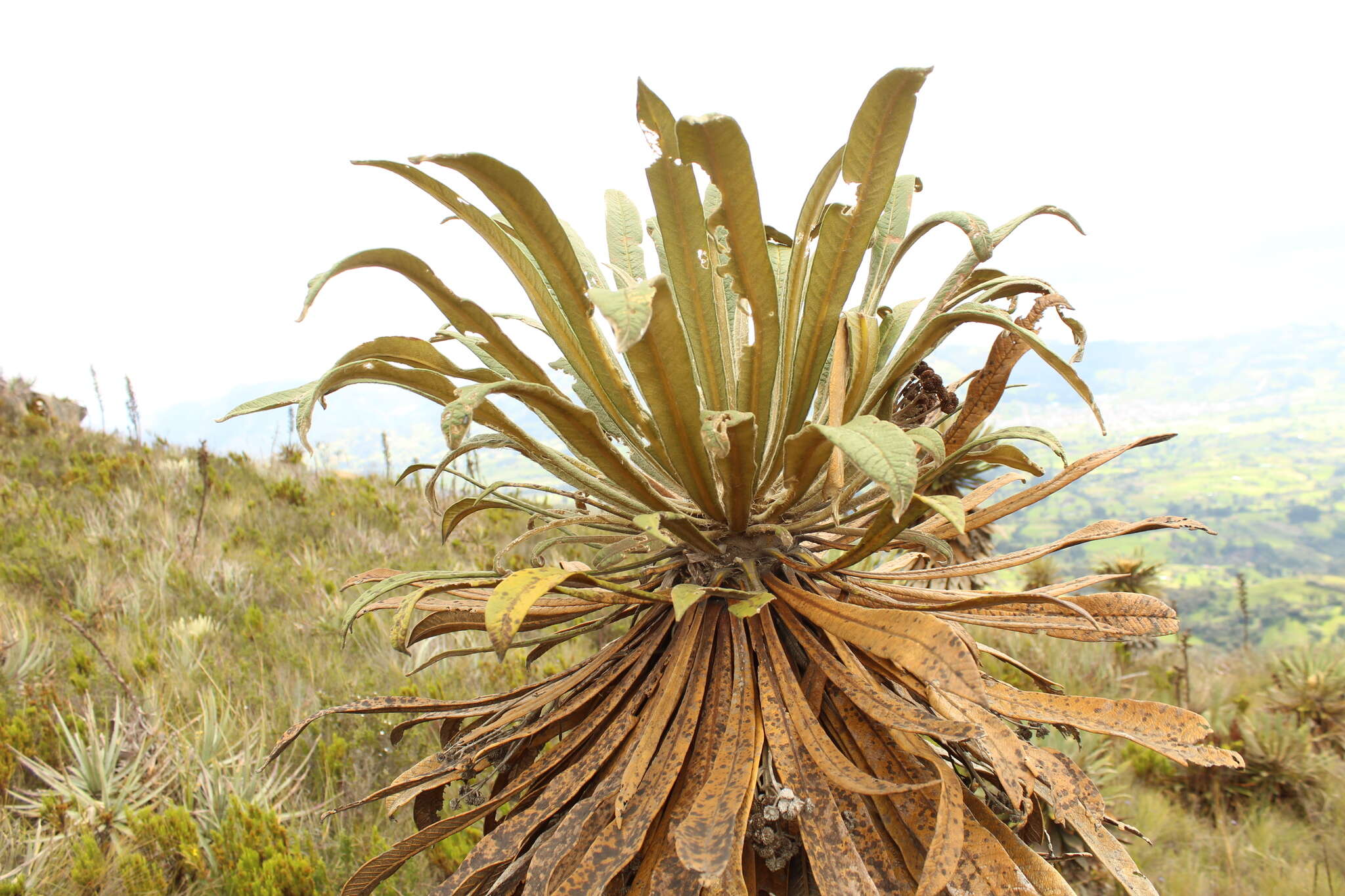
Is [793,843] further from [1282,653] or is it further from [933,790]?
[1282,653]

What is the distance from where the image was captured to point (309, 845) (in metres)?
2.34

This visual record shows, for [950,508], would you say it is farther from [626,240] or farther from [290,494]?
[290,494]

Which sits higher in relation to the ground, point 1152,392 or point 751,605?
point 751,605

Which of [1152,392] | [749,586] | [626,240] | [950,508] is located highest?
[626,240]

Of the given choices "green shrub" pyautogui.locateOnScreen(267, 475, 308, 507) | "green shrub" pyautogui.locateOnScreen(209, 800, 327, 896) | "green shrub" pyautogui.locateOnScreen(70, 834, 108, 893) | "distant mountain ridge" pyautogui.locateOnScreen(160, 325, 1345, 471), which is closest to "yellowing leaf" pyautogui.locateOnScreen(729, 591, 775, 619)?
"green shrub" pyautogui.locateOnScreen(209, 800, 327, 896)

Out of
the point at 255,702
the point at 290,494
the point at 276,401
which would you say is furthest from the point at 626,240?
the point at 290,494

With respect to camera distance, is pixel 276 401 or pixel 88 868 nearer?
pixel 276 401

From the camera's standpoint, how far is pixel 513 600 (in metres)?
0.84

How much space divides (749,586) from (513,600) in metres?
0.47

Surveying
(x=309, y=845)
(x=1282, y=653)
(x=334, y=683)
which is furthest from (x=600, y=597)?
(x=1282, y=653)

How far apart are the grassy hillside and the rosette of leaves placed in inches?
22.0

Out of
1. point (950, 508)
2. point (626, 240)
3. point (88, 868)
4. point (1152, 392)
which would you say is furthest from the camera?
point (1152, 392)

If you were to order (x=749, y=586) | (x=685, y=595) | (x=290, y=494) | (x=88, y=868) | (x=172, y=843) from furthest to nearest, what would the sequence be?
(x=290, y=494) < (x=172, y=843) < (x=88, y=868) < (x=749, y=586) < (x=685, y=595)

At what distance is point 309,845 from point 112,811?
686 mm
